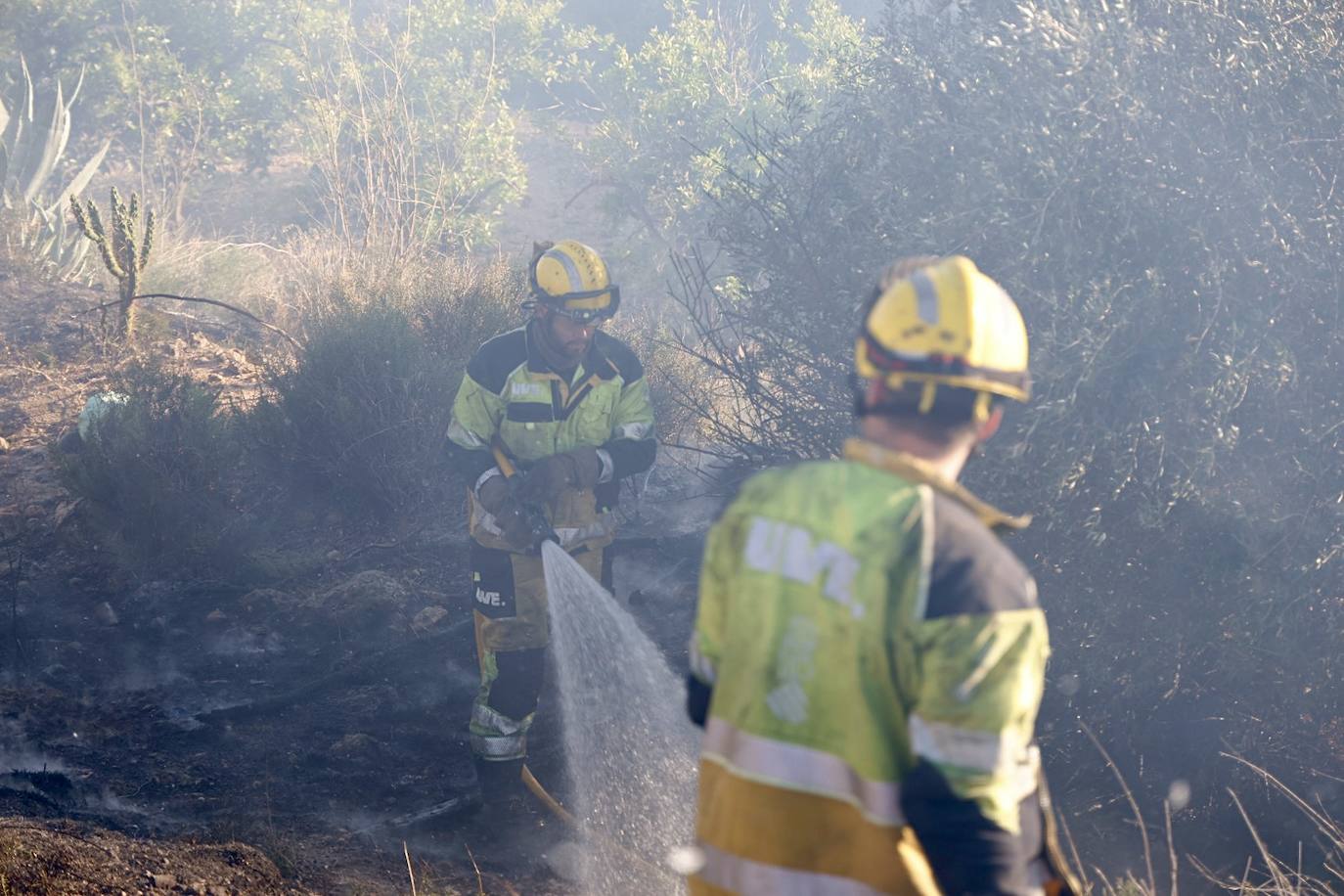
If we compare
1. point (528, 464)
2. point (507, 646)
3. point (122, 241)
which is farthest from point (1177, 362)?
point (122, 241)

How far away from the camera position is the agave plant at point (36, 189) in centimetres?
1073

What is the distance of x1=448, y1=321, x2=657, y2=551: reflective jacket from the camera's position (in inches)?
203

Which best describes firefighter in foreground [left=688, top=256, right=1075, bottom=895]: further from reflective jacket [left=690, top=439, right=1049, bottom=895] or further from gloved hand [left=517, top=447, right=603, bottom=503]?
gloved hand [left=517, top=447, right=603, bottom=503]

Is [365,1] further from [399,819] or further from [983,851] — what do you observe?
[983,851]

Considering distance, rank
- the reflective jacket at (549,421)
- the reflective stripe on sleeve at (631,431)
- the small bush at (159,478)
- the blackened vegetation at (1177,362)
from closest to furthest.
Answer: the blackened vegetation at (1177,362)
the reflective jacket at (549,421)
the reflective stripe on sleeve at (631,431)
the small bush at (159,478)

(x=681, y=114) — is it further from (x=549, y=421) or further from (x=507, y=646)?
(x=507, y=646)

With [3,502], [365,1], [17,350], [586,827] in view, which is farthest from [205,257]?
[365,1]

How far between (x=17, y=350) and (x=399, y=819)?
6272 mm

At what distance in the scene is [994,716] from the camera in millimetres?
1745

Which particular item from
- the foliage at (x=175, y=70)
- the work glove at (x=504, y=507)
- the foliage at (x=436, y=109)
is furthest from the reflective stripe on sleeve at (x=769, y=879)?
the foliage at (x=175, y=70)

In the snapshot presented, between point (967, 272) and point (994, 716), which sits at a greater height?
point (967, 272)

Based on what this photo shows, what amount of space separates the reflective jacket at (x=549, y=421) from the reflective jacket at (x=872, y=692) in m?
3.17

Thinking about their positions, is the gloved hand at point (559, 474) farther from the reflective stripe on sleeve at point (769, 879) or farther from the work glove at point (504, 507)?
the reflective stripe on sleeve at point (769, 879)

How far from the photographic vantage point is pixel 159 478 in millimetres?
7090
